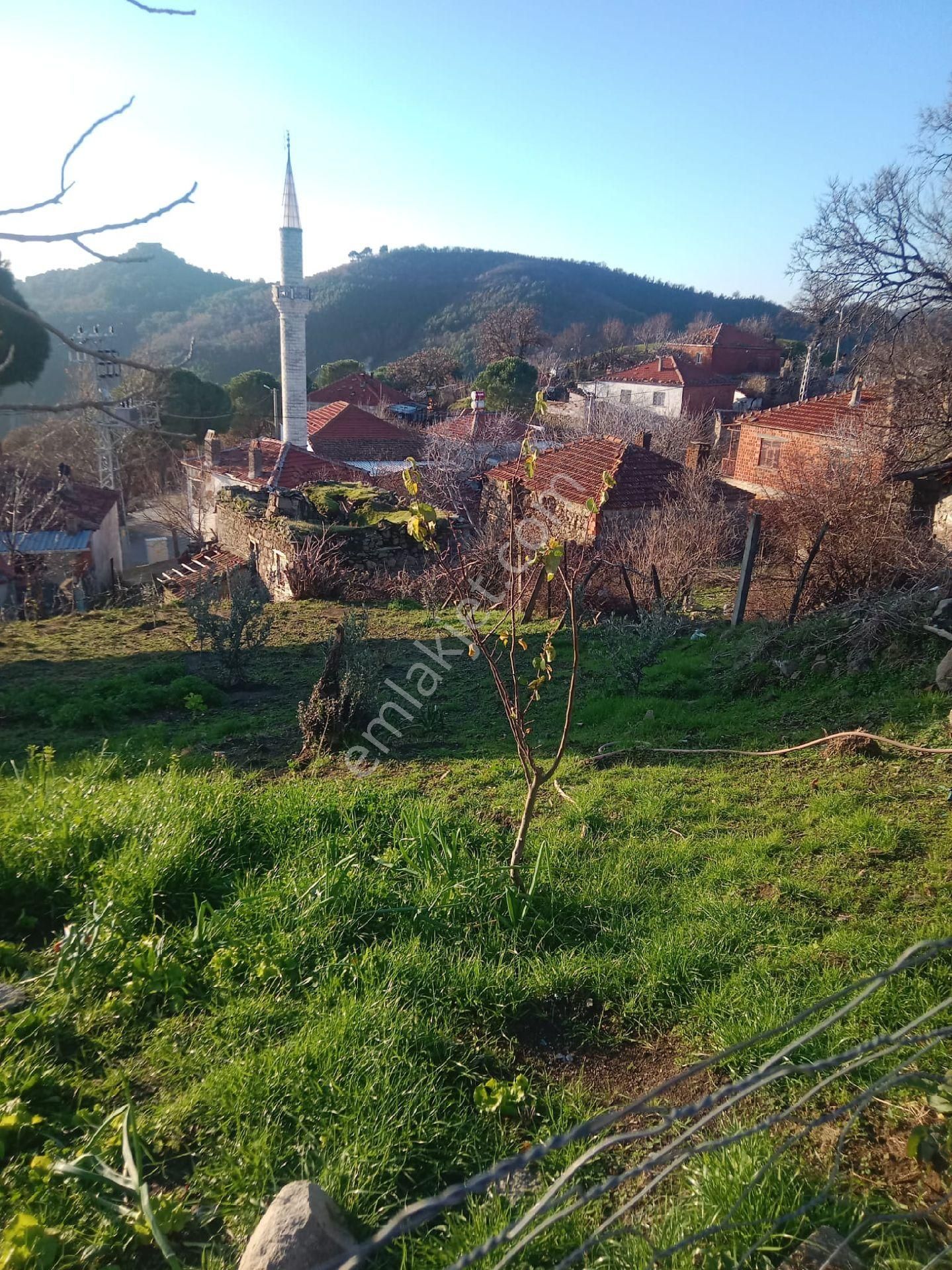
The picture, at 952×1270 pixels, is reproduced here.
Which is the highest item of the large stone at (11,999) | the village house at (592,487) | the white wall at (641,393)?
the white wall at (641,393)

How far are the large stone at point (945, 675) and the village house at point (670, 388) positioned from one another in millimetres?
34821

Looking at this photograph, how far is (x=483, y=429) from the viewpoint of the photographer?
27688mm

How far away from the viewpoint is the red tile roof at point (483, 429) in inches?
1043

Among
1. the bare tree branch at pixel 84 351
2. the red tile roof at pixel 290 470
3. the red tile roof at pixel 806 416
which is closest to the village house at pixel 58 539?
the red tile roof at pixel 290 470

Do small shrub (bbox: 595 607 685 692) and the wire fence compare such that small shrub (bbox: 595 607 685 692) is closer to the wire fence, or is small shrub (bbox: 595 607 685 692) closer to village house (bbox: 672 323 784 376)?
the wire fence

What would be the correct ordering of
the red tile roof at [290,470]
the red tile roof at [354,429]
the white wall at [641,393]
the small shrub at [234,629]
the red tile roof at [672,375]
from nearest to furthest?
1. the small shrub at [234,629]
2. the red tile roof at [290,470]
3. the red tile roof at [354,429]
4. the white wall at [641,393]
5. the red tile roof at [672,375]

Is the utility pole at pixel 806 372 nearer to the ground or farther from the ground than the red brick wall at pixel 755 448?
farther from the ground

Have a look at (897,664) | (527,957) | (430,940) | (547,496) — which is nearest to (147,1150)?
(430,940)

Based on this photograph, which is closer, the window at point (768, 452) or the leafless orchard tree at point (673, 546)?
the leafless orchard tree at point (673, 546)

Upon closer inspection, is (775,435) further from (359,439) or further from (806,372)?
(359,439)

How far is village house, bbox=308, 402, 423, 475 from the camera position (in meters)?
30.6

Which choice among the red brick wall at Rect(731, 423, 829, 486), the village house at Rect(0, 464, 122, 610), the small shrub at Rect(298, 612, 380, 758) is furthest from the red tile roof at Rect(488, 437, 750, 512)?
the village house at Rect(0, 464, 122, 610)

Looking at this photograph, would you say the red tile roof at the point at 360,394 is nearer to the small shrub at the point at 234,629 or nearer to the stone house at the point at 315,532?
the stone house at the point at 315,532

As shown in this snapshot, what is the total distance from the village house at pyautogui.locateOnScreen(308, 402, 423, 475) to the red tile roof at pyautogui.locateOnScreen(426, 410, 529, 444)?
149 cm
